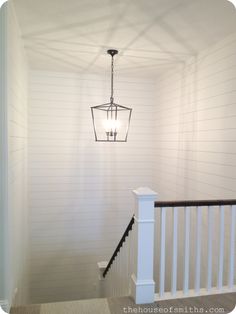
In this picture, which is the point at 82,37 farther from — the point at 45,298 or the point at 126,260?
the point at 45,298

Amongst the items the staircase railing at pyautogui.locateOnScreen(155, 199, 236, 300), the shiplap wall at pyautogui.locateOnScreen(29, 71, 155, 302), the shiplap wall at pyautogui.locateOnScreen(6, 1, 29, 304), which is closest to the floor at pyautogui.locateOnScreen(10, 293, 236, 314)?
the staircase railing at pyautogui.locateOnScreen(155, 199, 236, 300)

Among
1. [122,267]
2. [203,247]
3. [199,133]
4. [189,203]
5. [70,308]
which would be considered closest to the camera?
[70,308]

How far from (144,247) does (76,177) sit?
8.58 ft

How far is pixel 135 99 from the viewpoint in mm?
4941

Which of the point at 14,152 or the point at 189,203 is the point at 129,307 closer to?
the point at 189,203

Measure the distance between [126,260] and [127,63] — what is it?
2780 millimetres

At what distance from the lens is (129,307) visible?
2277 mm

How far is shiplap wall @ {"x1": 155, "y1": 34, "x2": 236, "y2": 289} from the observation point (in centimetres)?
291

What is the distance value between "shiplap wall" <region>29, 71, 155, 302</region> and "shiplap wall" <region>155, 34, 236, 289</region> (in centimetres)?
51

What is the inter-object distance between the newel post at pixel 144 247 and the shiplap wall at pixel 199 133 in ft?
3.42

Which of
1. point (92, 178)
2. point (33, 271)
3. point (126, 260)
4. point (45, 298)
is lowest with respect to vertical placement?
point (45, 298)

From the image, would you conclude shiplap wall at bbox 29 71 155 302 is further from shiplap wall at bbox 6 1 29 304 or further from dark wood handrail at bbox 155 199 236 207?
dark wood handrail at bbox 155 199 236 207

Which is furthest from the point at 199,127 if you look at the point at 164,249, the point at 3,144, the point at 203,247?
the point at 3,144

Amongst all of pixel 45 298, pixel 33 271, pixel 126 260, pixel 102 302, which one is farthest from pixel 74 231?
pixel 102 302
